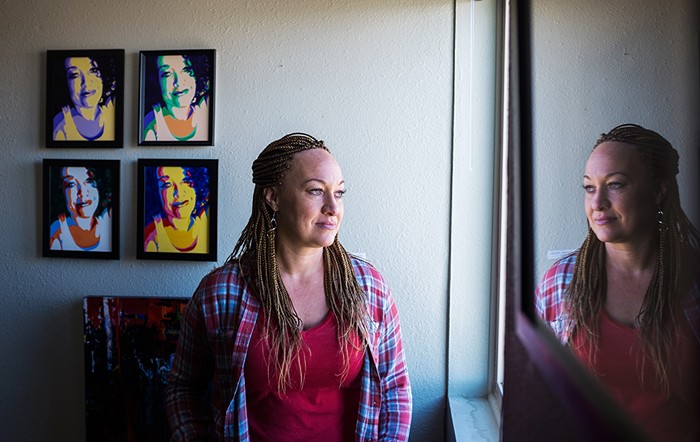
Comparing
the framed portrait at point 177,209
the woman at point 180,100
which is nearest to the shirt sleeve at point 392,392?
the framed portrait at point 177,209

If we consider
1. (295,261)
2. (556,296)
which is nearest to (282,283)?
(295,261)

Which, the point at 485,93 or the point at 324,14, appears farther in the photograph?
the point at 324,14

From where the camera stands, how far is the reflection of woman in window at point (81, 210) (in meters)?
2.11

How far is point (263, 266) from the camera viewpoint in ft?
4.86

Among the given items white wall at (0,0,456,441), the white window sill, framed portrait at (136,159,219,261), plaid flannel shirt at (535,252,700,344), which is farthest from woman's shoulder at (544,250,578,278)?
framed portrait at (136,159,219,261)

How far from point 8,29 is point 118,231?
0.87 meters

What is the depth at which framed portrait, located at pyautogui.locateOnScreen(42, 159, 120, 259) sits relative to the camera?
6.91 feet

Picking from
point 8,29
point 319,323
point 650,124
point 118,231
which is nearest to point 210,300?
point 319,323

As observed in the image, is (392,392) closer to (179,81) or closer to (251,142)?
(251,142)

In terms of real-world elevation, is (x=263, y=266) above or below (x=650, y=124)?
below

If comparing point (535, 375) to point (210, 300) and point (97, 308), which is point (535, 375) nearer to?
point (210, 300)

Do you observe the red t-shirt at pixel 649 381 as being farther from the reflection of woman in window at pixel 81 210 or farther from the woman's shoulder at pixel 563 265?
the reflection of woman in window at pixel 81 210

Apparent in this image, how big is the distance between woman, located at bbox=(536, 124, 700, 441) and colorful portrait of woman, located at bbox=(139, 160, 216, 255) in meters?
1.78

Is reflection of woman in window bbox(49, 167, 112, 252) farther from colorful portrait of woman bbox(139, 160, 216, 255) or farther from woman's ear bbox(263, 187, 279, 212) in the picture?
woman's ear bbox(263, 187, 279, 212)
